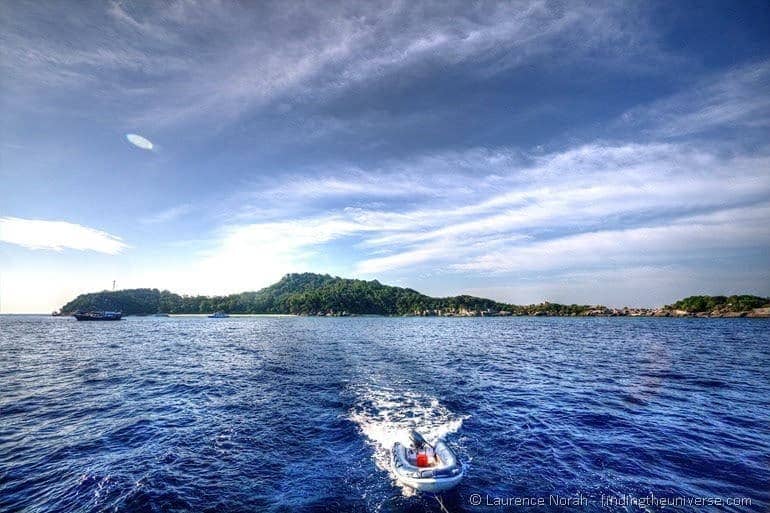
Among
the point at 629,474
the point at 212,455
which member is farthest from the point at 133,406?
the point at 629,474

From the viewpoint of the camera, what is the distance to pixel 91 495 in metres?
16.9

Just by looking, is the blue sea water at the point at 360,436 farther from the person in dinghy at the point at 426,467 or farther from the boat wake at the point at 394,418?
the person in dinghy at the point at 426,467

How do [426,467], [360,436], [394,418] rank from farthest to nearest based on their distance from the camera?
[394,418], [360,436], [426,467]

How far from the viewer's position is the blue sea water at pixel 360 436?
675 inches

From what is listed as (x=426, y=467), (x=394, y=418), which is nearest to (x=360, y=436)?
(x=394, y=418)

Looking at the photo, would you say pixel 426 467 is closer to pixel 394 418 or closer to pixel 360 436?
pixel 360 436

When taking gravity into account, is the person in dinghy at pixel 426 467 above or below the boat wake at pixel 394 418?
above

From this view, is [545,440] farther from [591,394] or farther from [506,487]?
[591,394]

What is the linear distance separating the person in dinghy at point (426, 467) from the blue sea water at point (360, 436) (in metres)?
0.79

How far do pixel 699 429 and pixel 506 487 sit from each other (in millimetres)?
21764

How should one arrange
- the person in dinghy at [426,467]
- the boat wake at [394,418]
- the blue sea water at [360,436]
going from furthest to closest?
the boat wake at [394,418] < the blue sea water at [360,436] < the person in dinghy at [426,467]

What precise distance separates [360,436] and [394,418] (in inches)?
Result: 199

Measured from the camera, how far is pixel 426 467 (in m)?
17.8

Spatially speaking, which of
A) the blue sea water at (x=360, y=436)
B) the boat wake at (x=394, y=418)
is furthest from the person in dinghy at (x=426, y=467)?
the boat wake at (x=394, y=418)
